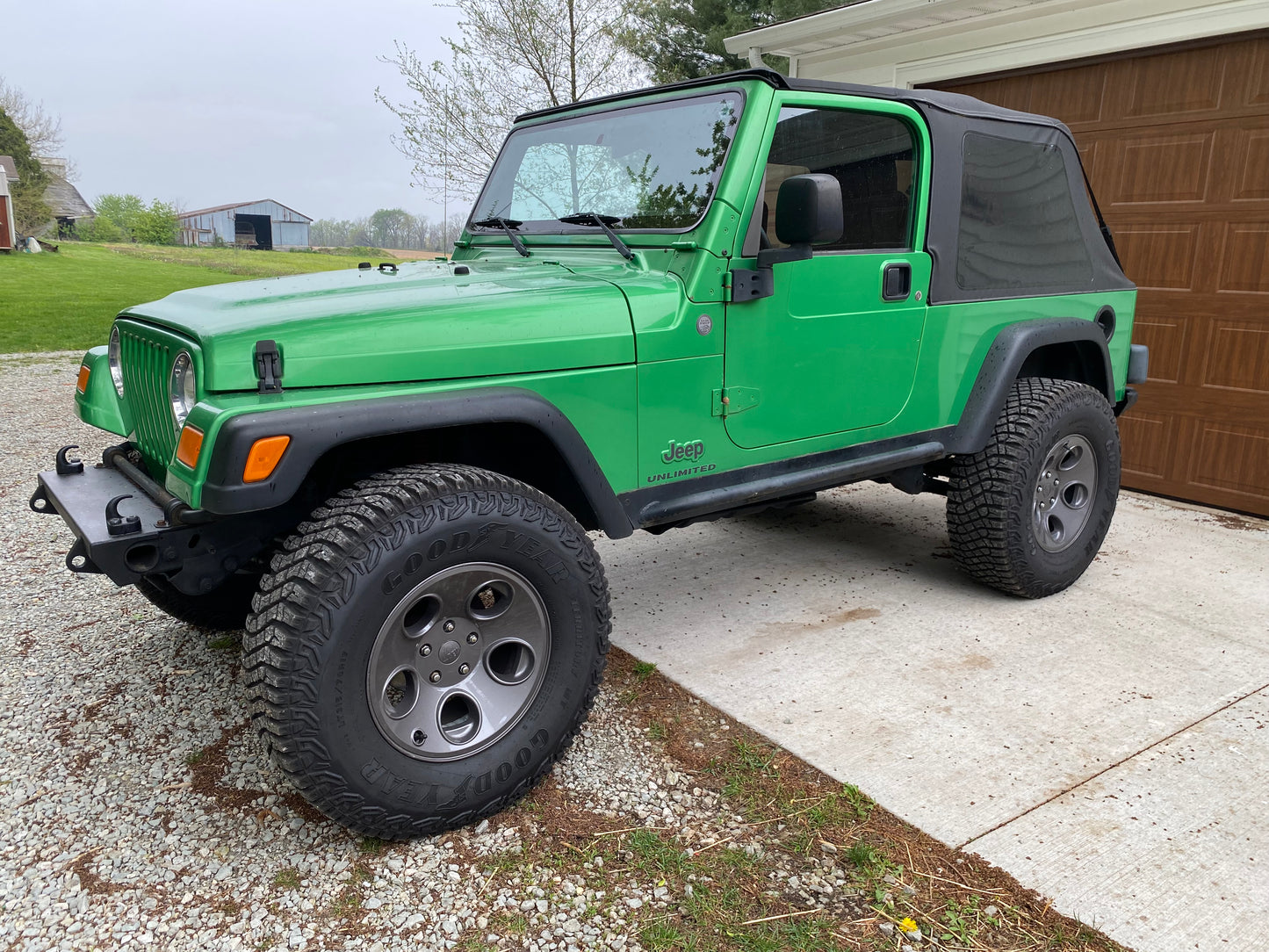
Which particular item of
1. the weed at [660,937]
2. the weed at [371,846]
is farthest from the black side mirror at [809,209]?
the weed at [371,846]

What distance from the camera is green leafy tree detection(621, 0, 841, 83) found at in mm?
16922

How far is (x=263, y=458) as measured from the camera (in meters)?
1.99

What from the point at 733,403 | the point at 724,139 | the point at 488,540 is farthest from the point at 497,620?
the point at 724,139

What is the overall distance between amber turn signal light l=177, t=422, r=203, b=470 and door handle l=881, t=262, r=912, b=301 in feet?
7.55

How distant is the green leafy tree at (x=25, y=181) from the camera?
4994cm

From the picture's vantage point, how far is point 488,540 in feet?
7.45

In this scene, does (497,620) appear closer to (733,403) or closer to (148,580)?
(733,403)

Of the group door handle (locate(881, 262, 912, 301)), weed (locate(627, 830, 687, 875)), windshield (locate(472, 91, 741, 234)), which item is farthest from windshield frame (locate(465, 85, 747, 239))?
weed (locate(627, 830, 687, 875))

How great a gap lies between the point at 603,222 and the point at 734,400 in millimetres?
770

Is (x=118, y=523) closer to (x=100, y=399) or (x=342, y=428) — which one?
(x=342, y=428)

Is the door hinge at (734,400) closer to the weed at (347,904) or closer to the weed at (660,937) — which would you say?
the weed at (660,937)

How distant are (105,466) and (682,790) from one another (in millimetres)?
2004

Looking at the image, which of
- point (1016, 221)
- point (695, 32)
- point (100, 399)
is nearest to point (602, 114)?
point (1016, 221)

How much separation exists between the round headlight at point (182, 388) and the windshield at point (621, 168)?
143 centimetres
